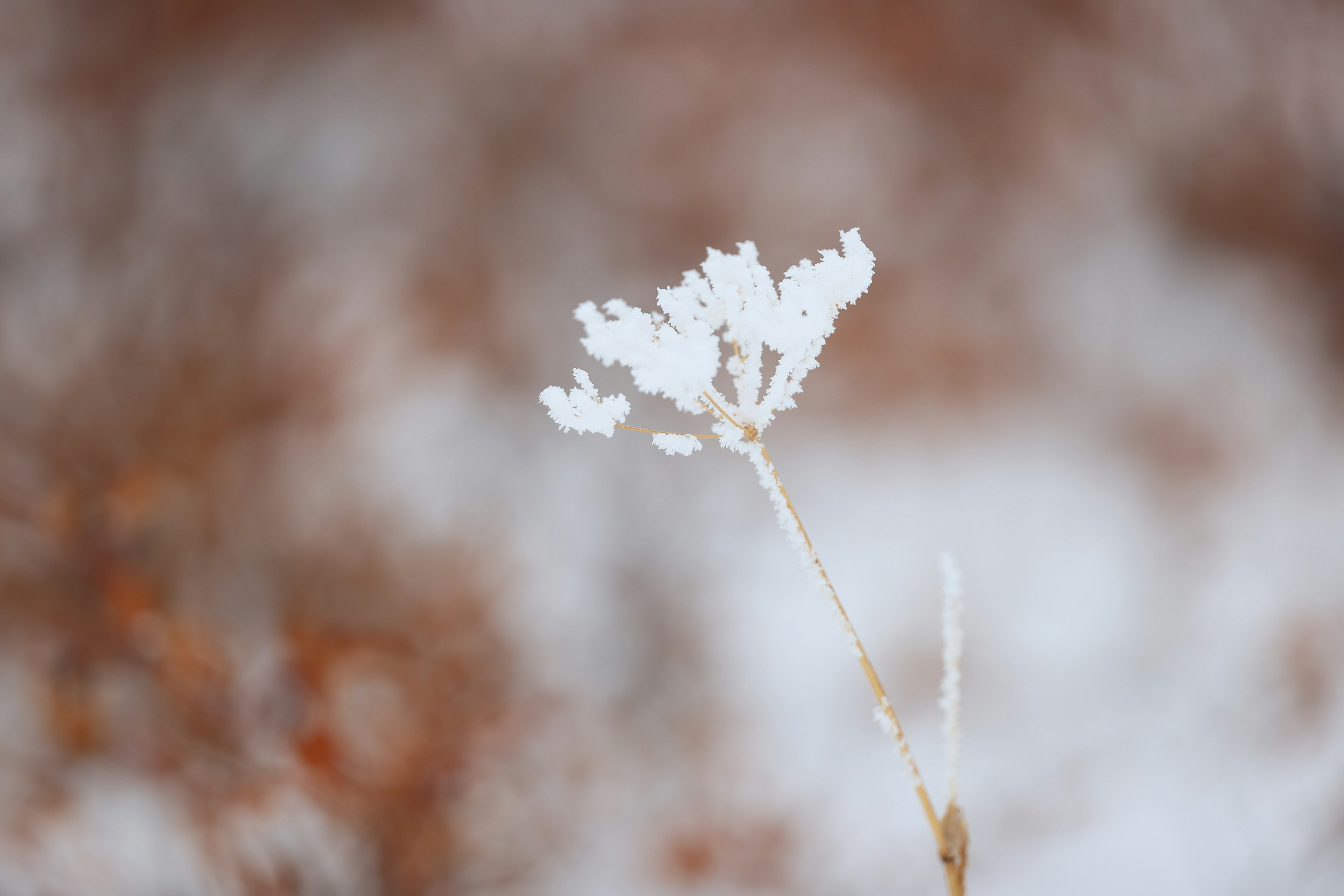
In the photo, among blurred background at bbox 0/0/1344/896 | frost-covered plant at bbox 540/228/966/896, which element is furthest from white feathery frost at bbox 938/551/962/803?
blurred background at bbox 0/0/1344/896

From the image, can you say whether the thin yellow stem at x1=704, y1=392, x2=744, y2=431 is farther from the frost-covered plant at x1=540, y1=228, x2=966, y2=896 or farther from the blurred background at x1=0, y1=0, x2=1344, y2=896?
the blurred background at x1=0, y1=0, x2=1344, y2=896

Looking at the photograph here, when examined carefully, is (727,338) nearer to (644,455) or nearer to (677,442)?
(677,442)

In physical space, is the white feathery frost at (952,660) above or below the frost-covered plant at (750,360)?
below

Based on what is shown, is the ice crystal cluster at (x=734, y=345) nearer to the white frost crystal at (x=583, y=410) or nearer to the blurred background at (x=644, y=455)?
the white frost crystal at (x=583, y=410)

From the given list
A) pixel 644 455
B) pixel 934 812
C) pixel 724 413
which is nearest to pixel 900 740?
pixel 934 812

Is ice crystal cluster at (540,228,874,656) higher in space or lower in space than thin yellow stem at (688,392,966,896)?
higher

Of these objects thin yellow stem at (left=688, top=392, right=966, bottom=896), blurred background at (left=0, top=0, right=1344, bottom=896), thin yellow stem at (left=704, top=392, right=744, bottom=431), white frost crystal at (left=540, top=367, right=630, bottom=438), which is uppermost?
blurred background at (left=0, top=0, right=1344, bottom=896)

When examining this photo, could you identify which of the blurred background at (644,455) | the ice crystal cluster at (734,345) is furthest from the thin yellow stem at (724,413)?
the blurred background at (644,455)

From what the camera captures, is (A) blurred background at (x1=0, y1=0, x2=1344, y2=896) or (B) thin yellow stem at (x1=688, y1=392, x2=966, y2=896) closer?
(B) thin yellow stem at (x1=688, y1=392, x2=966, y2=896)

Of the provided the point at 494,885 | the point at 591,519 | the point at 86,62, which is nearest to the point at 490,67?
the point at 86,62
